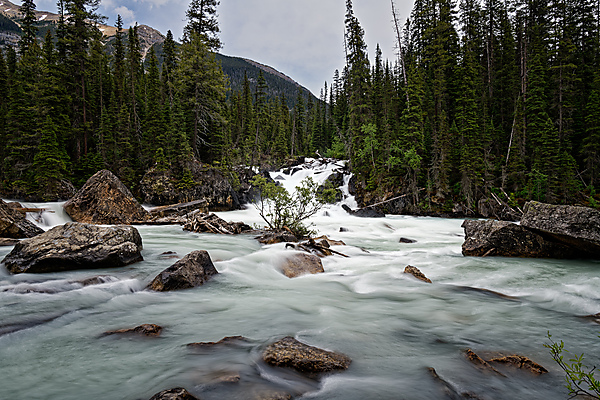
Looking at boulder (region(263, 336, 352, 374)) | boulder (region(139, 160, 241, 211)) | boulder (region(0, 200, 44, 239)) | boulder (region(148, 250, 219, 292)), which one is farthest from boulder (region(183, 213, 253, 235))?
boulder (region(263, 336, 352, 374))

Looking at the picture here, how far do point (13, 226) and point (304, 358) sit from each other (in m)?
11.8

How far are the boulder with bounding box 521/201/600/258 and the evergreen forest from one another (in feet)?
46.6

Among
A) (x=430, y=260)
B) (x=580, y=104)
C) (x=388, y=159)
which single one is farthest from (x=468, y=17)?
(x=430, y=260)

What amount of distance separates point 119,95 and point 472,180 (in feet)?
117

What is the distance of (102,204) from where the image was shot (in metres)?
15.4

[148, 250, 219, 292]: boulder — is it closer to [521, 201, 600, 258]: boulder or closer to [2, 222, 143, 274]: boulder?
[2, 222, 143, 274]: boulder

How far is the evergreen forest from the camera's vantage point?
2239 cm

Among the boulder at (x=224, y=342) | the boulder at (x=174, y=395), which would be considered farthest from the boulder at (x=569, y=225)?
the boulder at (x=174, y=395)

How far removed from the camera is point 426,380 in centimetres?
286

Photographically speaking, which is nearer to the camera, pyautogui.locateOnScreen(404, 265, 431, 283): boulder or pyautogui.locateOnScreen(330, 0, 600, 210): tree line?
pyautogui.locateOnScreen(404, 265, 431, 283): boulder

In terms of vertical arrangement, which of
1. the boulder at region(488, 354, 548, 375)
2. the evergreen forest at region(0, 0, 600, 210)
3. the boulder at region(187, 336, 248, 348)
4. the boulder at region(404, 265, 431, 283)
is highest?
the evergreen forest at region(0, 0, 600, 210)

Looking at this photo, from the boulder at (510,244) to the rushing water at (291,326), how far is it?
94 cm

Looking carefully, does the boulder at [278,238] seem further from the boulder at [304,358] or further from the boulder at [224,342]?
the boulder at [304,358]

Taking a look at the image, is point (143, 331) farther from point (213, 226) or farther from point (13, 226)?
point (213, 226)
